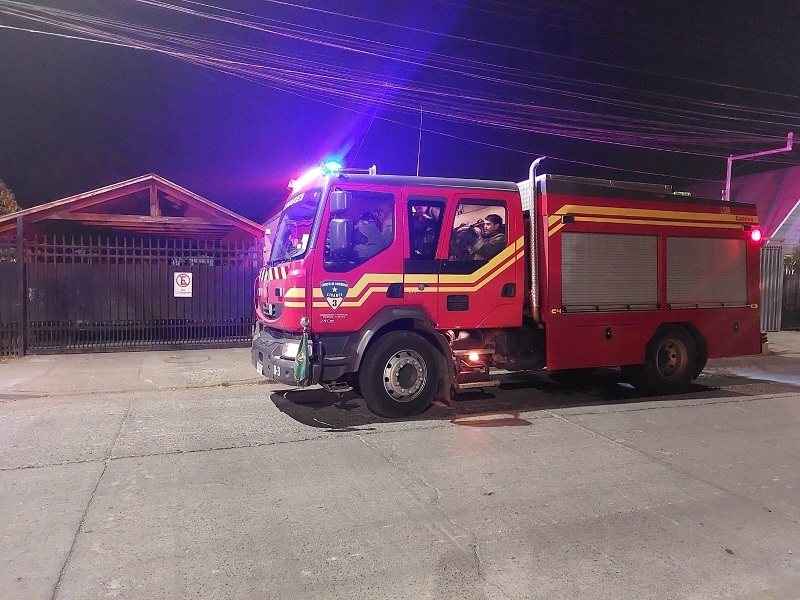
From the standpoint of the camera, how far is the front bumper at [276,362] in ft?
20.7

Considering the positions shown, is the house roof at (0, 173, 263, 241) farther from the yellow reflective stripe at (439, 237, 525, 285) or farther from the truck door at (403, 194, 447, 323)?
the yellow reflective stripe at (439, 237, 525, 285)

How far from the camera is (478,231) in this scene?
7234mm

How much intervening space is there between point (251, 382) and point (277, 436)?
3.35 meters

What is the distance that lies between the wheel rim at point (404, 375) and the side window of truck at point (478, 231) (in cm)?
133

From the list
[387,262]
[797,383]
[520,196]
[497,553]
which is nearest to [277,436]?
[387,262]

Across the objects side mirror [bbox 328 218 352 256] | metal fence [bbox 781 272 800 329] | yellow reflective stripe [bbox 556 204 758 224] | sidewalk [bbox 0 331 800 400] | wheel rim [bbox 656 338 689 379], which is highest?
yellow reflective stripe [bbox 556 204 758 224]

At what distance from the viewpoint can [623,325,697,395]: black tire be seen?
837cm

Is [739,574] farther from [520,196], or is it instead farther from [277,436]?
[520,196]

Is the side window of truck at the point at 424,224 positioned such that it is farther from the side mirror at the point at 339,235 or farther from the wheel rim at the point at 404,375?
the wheel rim at the point at 404,375

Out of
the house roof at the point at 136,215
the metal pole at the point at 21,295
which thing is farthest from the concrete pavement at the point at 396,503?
the house roof at the point at 136,215

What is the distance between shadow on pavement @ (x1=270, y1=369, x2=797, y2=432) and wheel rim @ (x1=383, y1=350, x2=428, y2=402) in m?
0.33

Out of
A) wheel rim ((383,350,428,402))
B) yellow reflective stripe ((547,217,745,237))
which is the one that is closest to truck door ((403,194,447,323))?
wheel rim ((383,350,428,402))

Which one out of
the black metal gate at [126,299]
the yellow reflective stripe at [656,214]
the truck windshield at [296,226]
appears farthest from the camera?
the black metal gate at [126,299]

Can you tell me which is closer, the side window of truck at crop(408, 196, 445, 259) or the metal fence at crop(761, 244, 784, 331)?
the side window of truck at crop(408, 196, 445, 259)
